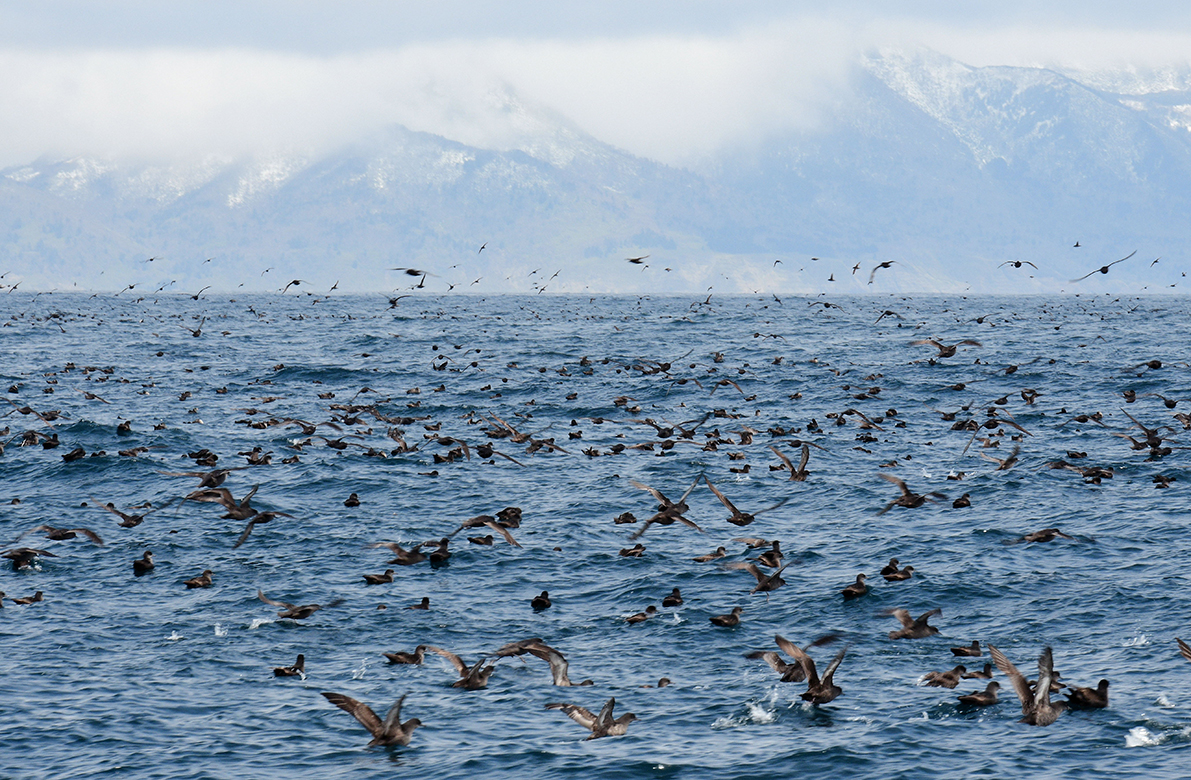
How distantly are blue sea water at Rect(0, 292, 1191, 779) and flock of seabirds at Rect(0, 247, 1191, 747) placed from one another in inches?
10.0

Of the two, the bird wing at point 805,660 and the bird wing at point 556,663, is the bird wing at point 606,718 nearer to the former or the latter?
the bird wing at point 556,663

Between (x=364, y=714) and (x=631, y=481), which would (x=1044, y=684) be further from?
(x=631, y=481)

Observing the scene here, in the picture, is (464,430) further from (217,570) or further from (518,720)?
(518,720)

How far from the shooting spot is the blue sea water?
16812 millimetres

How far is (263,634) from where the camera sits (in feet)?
70.2

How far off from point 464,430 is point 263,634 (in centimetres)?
2192

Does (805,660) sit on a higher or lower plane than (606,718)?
higher

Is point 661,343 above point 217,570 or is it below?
above

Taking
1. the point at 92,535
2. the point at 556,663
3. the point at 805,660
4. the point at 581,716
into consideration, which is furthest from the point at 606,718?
the point at 92,535

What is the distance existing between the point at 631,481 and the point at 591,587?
2352 mm

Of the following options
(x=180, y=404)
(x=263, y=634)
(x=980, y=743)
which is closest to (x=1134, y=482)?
(x=980, y=743)

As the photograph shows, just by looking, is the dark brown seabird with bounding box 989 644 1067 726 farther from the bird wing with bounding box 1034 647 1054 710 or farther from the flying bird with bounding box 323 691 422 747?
the flying bird with bounding box 323 691 422 747

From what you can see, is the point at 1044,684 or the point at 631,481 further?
the point at 631,481

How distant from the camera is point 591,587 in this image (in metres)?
24.5
